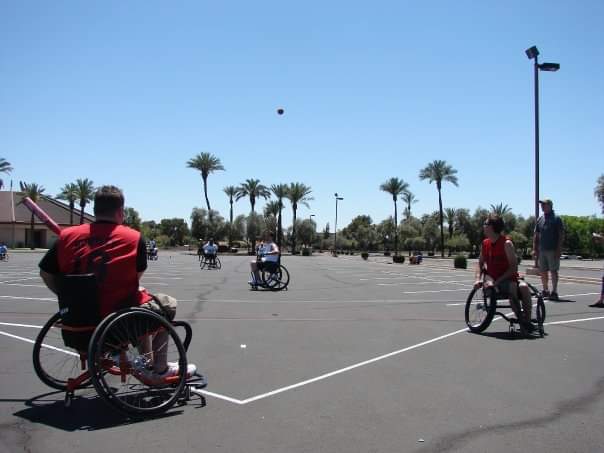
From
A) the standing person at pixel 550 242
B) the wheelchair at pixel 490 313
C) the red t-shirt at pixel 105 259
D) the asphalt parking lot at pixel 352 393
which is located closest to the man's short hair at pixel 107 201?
the red t-shirt at pixel 105 259

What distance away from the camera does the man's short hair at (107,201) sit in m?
4.60

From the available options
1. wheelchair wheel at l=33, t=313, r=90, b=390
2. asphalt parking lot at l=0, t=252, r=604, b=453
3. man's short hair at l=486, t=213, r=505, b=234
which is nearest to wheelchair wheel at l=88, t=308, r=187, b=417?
asphalt parking lot at l=0, t=252, r=604, b=453

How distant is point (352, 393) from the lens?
4.87 metres

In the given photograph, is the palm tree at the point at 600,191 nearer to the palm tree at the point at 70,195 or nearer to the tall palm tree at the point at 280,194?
the tall palm tree at the point at 280,194

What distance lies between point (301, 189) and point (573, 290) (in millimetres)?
75597

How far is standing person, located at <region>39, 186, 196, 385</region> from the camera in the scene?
14.2 feet

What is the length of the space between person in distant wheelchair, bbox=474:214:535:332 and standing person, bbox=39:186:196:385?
5018 millimetres

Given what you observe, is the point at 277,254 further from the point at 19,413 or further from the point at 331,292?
the point at 19,413

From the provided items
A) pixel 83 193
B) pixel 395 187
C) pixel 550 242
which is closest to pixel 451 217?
pixel 395 187

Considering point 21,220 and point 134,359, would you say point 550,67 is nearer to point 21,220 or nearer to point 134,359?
point 134,359

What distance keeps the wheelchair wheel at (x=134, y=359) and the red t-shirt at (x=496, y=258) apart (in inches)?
204

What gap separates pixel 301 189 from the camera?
90.1 m

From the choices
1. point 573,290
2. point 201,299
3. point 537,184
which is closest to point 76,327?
point 201,299

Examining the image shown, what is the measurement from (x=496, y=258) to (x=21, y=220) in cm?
8768
